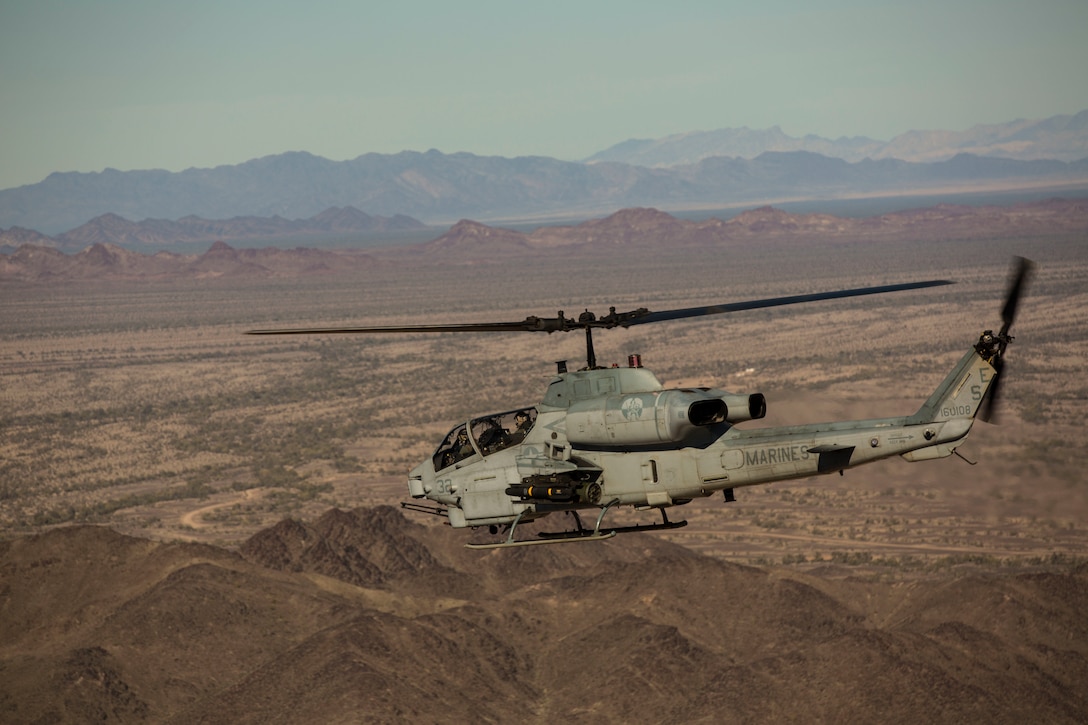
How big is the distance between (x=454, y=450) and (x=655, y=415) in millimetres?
5115

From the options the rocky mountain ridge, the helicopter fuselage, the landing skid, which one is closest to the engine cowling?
the helicopter fuselage

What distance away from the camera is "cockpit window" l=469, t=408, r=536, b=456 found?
25.5 metres

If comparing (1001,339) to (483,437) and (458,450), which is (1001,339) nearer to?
(483,437)

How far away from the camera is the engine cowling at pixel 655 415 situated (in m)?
22.9

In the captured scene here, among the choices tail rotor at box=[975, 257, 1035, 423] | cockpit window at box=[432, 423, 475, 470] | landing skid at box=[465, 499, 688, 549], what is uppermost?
tail rotor at box=[975, 257, 1035, 423]

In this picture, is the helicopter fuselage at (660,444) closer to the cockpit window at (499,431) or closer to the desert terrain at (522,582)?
the cockpit window at (499,431)

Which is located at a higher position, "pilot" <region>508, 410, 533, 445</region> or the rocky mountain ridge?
"pilot" <region>508, 410, 533, 445</region>

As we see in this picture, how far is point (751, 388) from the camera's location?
315 ft

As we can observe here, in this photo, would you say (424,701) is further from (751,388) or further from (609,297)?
(609,297)

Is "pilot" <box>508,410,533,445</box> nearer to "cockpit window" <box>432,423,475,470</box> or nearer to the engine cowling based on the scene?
"cockpit window" <box>432,423,475,470</box>

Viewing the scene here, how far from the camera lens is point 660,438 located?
76.7ft

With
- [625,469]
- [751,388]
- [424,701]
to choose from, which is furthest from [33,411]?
[625,469]

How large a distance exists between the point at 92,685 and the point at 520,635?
12550 millimetres

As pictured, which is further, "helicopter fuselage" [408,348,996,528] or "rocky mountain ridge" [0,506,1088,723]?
"rocky mountain ridge" [0,506,1088,723]
